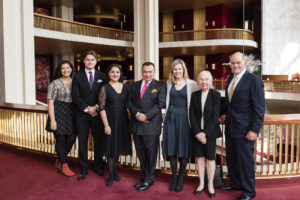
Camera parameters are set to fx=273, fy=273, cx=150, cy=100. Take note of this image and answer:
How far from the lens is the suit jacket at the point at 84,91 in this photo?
3.58m

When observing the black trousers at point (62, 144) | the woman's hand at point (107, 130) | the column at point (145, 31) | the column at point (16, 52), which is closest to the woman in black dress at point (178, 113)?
the woman's hand at point (107, 130)

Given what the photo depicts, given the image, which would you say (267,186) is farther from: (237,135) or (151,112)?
(151,112)

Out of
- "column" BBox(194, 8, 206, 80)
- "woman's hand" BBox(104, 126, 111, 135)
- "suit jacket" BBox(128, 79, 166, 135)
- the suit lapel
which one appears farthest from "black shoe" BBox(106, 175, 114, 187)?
"column" BBox(194, 8, 206, 80)

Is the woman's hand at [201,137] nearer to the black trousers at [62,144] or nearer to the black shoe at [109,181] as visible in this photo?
the black shoe at [109,181]

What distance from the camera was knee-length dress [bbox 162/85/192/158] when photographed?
3246mm

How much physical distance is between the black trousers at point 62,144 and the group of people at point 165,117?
0.05ft

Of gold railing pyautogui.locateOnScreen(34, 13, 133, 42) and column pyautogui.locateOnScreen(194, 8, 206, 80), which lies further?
column pyautogui.locateOnScreen(194, 8, 206, 80)

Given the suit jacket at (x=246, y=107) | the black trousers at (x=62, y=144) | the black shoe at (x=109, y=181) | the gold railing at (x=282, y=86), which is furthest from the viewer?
the gold railing at (x=282, y=86)

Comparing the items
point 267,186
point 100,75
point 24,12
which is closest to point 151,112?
point 100,75

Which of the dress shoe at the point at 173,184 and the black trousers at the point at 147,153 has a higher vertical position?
the black trousers at the point at 147,153

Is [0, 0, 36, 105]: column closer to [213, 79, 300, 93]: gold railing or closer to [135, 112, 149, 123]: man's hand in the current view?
[135, 112, 149, 123]: man's hand

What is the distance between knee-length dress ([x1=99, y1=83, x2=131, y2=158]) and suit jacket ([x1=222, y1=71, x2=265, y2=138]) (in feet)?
4.40

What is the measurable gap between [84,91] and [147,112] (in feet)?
3.07

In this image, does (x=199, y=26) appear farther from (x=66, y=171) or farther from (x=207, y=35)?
(x=66, y=171)
